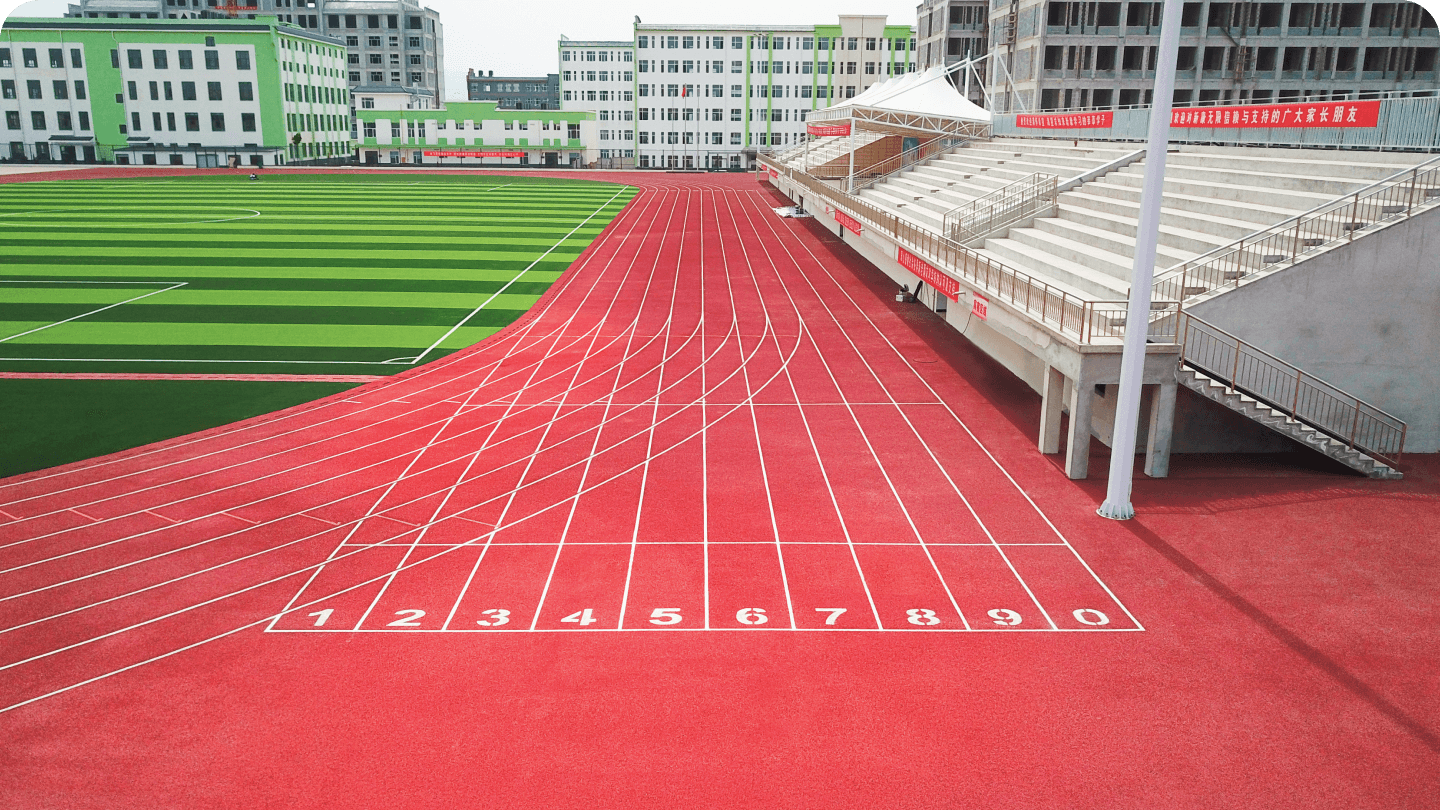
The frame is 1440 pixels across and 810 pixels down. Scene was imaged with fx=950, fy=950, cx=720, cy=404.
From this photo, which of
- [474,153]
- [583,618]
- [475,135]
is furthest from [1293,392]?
[475,135]

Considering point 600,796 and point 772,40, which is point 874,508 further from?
point 772,40

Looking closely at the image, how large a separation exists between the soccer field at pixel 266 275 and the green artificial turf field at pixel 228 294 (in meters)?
0.08

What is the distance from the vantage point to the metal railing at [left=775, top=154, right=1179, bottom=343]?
13867mm

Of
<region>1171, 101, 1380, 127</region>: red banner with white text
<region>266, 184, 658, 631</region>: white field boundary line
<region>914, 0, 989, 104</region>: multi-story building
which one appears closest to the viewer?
<region>266, 184, 658, 631</region>: white field boundary line

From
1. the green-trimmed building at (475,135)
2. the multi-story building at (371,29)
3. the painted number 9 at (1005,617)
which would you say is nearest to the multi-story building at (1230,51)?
the painted number 9 at (1005,617)

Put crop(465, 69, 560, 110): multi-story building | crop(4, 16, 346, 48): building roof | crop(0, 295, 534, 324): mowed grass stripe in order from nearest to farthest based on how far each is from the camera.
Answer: crop(0, 295, 534, 324): mowed grass stripe < crop(4, 16, 346, 48): building roof < crop(465, 69, 560, 110): multi-story building

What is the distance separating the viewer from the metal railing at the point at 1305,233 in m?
14.5

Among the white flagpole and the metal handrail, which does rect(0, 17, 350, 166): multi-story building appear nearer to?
the metal handrail

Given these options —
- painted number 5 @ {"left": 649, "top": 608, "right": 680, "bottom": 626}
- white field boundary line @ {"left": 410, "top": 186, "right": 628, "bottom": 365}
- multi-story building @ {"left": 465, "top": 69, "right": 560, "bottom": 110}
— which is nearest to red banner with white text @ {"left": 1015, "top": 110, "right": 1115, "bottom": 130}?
white field boundary line @ {"left": 410, "top": 186, "right": 628, "bottom": 365}

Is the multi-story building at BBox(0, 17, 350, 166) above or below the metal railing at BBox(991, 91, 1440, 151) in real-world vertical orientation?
above

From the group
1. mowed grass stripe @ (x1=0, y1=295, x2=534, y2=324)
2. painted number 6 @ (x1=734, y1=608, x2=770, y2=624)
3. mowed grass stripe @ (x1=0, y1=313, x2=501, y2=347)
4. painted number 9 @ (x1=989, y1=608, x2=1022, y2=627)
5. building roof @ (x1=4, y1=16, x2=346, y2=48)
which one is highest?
building roof @ (x1=4, y1=16, x2=346, y2=48)

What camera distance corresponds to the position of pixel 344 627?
378 inches

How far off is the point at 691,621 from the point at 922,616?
7.94ft

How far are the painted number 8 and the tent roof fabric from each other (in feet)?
94.8
